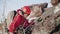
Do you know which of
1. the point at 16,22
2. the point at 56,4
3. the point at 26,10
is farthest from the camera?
the point at 26,10

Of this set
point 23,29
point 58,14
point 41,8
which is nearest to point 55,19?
point 58,14

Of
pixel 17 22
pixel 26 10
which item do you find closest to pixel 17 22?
pixel 17 22

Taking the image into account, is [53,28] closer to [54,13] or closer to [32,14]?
[54,13]

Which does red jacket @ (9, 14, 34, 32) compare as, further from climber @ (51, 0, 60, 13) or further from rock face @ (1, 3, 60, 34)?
climber @ (51, 0, 60, 13)

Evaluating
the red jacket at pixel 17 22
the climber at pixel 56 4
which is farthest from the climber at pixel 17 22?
the climber at pixel 56 4

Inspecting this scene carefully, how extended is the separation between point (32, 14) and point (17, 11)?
542 millimetres

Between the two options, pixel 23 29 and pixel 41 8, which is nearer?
pixel 23 29

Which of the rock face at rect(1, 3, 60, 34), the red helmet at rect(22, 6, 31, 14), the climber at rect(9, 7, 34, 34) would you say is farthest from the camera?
the red helmet at rect(22, 6, 31, 14)

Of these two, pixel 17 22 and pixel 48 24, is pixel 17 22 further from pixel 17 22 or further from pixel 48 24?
pixel 48 24

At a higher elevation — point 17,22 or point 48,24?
point 48,24

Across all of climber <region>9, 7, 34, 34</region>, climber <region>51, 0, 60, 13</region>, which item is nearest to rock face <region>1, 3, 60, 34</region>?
climber <region>51, 0, 60, 13</region>

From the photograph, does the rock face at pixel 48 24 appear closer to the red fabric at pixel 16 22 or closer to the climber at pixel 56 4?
the climber at pixel 56 4

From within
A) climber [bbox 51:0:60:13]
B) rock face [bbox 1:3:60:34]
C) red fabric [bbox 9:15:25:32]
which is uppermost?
climber [bbox 51:0:60:13]

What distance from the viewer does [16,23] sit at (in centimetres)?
934
